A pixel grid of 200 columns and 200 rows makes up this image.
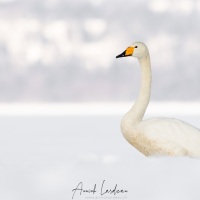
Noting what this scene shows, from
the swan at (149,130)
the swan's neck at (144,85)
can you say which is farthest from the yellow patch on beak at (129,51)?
the swan's neck at (144,85)

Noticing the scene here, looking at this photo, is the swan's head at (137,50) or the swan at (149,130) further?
the swan's head at (137,50)

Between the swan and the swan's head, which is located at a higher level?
the swan's head

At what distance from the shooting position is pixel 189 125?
9359mm

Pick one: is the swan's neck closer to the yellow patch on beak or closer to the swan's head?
the swan's head

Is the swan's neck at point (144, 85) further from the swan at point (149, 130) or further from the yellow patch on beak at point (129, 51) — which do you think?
the yellow patch on beak at point (129, 51)

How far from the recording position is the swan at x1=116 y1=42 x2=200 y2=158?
358 inches

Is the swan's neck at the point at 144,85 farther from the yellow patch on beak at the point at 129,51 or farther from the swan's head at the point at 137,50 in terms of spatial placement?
the yellow patch on beak at the point at 129,51

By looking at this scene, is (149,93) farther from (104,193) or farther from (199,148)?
(104,193)

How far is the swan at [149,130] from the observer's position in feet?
29.8

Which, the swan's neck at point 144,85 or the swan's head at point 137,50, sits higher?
the swan's head at point 137,50

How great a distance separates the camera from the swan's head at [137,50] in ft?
31.2

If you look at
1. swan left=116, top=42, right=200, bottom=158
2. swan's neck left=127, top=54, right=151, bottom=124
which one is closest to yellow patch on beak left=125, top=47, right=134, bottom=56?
swan left=116, top=42, right=200, bottom=158

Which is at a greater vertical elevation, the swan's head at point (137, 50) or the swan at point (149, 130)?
the swan's head at point (137, 50)

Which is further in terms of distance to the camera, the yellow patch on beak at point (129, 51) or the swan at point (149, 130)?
the yellow patch on beak at point (129, 51)
